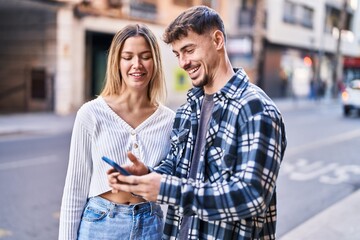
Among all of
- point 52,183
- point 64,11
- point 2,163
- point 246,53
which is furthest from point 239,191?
point 246,53

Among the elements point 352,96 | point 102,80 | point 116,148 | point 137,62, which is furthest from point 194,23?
point 102,80

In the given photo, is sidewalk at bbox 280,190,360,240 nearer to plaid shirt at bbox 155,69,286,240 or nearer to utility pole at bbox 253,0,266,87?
plaid shirt at bbox 155,69,286,240

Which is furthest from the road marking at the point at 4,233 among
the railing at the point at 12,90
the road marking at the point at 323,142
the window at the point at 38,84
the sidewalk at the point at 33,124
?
the railing at the point at 12,90

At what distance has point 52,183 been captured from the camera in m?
6.92

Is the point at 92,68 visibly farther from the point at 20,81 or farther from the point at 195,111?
the point at 195,111

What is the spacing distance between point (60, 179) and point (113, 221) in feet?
18.0

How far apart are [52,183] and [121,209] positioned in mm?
5235

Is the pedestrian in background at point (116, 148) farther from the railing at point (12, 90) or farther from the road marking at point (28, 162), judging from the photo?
the railing at point (12, 90)

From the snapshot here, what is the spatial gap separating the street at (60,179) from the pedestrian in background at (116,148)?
298 centimetres

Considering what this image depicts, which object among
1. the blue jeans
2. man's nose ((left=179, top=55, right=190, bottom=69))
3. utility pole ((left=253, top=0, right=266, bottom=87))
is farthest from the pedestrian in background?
utility pole ((left=253, top=0, right=266, bottom=87))

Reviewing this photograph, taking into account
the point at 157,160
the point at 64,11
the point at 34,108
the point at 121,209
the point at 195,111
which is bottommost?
the point at 34,108

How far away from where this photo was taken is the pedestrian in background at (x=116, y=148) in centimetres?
202

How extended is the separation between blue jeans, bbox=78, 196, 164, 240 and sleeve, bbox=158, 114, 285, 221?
0.53 metres

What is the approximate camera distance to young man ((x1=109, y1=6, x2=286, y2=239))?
151 cm
